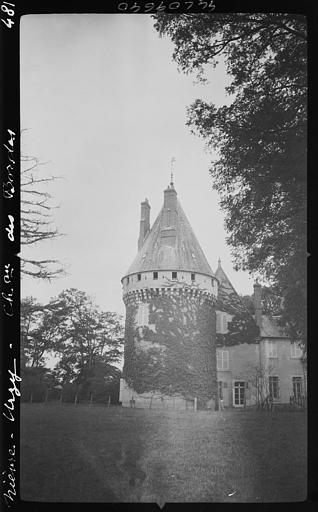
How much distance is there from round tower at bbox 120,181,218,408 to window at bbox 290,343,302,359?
678 millimetres

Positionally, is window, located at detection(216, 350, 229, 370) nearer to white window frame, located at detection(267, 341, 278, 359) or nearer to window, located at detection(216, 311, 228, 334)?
window, located at detection(216, 311, 228, 334)

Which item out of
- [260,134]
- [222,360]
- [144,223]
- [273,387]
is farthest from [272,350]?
[260,134]

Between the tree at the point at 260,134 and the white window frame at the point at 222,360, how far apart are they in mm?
619

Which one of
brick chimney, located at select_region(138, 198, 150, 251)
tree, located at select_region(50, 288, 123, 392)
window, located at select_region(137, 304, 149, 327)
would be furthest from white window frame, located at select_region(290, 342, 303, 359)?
brick chimney, located at select_region(138, 198, 150, 251)

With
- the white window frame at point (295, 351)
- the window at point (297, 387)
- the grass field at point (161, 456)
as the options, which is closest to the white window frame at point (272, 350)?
the white window frame at point (295, 351)

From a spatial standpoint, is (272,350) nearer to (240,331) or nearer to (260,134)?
(240,331)

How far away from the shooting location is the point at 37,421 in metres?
4.20

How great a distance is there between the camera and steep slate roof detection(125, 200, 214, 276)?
4.48m

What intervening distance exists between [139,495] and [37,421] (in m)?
1.03

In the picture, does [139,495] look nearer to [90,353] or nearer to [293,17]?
[90,353]

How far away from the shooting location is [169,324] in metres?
4.43

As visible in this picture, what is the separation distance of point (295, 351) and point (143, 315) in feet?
4.47

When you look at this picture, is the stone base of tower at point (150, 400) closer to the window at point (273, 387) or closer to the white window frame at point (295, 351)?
the window at point (273, 387)
